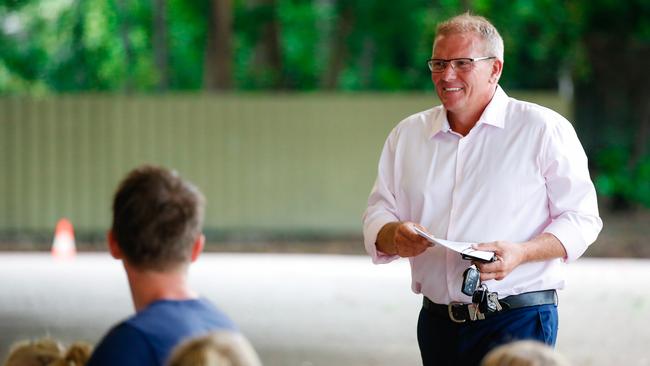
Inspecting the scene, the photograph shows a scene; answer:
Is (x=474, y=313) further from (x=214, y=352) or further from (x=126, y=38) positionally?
(x=126, y=38)

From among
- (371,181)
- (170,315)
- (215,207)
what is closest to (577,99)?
(371,181)

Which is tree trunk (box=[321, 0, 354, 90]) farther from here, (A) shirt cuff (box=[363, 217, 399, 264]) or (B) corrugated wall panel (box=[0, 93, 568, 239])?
(A) shirt cuff (box=[363, 217, 399, 264])

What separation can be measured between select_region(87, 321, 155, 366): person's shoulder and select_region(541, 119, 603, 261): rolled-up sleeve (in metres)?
1.67

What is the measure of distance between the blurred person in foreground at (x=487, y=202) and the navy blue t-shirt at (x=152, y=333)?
1.18m

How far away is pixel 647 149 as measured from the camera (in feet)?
68.3

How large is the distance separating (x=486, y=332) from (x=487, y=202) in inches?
18.1

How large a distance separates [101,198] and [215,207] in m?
1.74

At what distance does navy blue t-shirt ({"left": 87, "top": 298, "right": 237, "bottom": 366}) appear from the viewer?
2.70 m

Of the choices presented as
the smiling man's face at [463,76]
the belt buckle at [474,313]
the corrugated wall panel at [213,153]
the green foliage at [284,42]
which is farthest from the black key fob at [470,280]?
the green foliage at [284,42]

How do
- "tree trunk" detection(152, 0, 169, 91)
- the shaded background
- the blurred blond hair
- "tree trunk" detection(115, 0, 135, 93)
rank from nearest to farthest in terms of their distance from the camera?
the blurred blond hair → the shaded background → "tree trunk" detection(152, 0, 169, 91) → "tree trunk" detection(115, 0, 135, 93)

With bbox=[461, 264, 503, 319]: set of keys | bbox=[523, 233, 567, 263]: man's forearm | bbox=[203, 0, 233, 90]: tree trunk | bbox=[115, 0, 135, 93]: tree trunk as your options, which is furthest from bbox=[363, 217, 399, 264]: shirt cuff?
bbox=[115, 0, 135, 93]: tree trunk

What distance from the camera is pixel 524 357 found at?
2.49m

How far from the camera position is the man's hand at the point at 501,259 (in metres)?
3.76

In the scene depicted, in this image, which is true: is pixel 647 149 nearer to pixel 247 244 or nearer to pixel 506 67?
pixel 506 67
